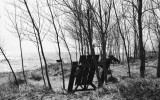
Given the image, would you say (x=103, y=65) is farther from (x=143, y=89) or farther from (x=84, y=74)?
(x=143, y=89)

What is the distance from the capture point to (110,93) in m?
5.08

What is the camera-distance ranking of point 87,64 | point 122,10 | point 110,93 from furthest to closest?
point 122,10 → point 87,64 → point 110,93

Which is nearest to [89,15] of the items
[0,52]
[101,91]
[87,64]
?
[87,64]

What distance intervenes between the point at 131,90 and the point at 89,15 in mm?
4165

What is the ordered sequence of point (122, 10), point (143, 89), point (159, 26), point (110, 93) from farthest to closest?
point (122, 10), point (159, 26), point (110, 93), point (143, 89)

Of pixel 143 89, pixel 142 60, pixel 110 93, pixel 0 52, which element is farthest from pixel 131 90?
pixel 0 52

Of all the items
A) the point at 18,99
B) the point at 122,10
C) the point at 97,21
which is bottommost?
the point at 18,99

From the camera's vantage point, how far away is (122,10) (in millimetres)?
12328

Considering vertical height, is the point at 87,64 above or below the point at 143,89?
above

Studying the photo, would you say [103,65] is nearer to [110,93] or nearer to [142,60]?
[142,60]

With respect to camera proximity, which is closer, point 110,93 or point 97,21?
point 110,93

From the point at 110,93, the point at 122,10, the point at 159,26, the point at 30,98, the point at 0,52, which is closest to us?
the point at 110,93

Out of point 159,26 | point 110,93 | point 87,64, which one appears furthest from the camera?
point 159,26

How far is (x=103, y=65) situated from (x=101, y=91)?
2585mm
